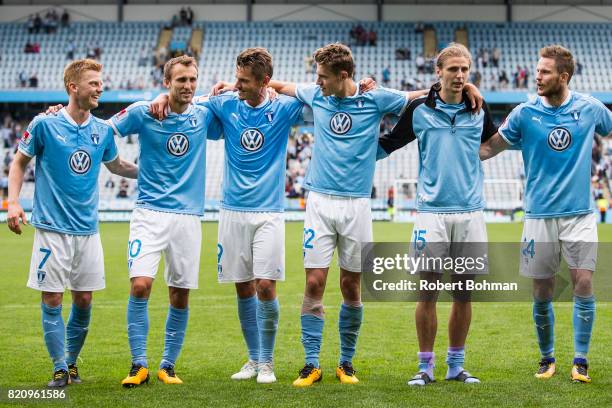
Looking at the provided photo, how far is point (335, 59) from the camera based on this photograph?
251 inches

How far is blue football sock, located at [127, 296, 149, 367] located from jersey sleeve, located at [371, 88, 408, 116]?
85.7 inches

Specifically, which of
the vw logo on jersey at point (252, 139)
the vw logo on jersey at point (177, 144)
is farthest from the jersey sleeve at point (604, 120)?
the vw logo on jersey at point (177, 144)

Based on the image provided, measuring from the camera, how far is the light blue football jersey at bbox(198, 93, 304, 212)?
663 centimetres

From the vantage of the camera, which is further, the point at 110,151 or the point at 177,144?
the point at 110,151

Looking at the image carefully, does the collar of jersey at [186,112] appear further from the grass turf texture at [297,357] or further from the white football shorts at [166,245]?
the grass turf texture at [297,357]

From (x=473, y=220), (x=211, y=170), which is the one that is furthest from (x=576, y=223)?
(x=211, y=170)

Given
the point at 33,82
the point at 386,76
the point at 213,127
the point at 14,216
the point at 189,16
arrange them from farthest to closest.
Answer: the point at 189,16, the point at 386,76, the point at 33,82, the point at 213,127, the point at 14,216

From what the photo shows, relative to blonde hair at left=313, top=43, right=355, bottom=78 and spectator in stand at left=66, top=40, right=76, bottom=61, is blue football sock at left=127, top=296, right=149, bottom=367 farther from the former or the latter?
spectator in stand at left=66, top=40, right=76, bottom=61

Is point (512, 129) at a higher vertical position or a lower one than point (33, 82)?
lower

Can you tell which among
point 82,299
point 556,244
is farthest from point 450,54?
point 82,299

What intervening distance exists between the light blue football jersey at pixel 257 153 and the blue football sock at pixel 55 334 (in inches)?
56.6

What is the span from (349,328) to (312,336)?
0.29 meters

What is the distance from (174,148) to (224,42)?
3893 centimetres

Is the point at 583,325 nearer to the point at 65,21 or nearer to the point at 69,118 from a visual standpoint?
the point at 69,118
